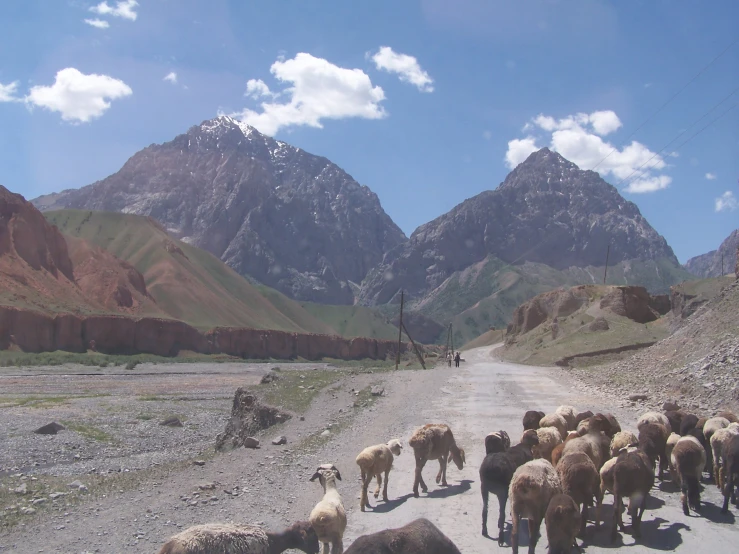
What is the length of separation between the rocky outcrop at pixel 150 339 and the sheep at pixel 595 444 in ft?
311

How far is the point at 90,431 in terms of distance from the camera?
3044 centimetres

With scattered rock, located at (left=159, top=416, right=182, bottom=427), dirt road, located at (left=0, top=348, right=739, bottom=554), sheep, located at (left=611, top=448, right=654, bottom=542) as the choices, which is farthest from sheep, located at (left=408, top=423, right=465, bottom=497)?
scattered rock, located at (left=159, top=416, right=182, bottom=427)

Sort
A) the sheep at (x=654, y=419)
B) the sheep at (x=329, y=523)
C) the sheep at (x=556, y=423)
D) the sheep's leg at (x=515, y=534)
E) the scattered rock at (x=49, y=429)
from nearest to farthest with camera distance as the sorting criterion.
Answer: the sheep's leg at (x=515, y=534)
the sheep at (x=329, y=523)
the sheep at (x=654, y=419)
the sheep at (x=556, y=423)
the scattered rock at (x=49, y=429)

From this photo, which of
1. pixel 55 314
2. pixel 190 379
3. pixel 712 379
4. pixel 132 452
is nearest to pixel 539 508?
pixel 712 379

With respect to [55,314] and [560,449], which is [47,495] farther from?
[55,314]

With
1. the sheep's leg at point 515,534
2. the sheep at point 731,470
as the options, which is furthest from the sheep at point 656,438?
the sheep's leg at point 515,534

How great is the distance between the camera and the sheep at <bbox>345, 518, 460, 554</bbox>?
21.7 ft

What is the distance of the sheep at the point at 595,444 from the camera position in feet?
36.2

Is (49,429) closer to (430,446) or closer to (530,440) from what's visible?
(430,446)

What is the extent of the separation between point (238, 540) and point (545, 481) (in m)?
4.33

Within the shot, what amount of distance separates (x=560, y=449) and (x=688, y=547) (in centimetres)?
275

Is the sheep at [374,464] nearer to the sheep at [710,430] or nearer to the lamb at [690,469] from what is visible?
the lamb at [690,469]

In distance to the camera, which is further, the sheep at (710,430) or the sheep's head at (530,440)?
the sheep at (710,430)

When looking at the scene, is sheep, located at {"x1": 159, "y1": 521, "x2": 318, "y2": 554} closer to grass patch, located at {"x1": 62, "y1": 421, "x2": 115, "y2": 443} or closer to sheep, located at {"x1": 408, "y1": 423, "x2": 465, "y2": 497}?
sheep, located at {"x1": 408, "y1": 423, "x2": 465, "y2": 497}
